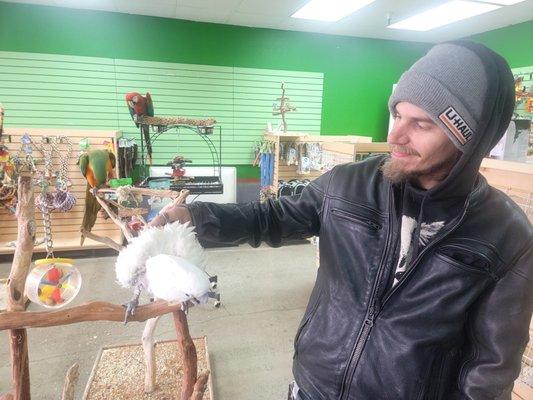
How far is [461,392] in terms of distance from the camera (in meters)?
0.89

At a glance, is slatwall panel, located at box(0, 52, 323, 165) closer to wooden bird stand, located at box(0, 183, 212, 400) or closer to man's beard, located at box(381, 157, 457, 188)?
wooden bird stand, located at box(0, 183, 212, 400)

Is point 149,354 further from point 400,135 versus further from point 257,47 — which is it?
point 257,47

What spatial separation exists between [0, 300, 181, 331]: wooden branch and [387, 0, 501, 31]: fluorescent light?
414cm

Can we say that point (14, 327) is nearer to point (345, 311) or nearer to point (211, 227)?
point (211, 227)

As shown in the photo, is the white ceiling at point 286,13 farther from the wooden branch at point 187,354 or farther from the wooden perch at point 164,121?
the wooden branch at point 187,354

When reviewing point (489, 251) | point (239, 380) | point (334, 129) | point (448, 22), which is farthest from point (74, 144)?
point (448, 22)

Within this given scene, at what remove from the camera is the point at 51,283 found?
1082 mm

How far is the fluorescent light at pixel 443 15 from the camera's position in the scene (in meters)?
3.54

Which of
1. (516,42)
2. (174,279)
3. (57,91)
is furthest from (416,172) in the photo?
(516,42)

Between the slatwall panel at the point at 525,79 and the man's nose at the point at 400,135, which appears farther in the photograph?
the slatwall panel at the point at 525,79

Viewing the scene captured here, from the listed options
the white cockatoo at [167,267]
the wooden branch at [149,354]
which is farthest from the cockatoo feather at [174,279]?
the wooden branch at [149,354]

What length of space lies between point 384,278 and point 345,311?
0.48 feet

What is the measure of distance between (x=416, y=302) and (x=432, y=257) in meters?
0.12

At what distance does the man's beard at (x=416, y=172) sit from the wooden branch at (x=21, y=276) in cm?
91
